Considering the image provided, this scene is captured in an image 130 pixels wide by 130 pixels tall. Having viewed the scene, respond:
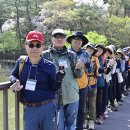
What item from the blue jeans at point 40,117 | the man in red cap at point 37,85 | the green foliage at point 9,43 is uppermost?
the man in red cap at point 37,85

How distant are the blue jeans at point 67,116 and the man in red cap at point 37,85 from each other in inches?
31.2

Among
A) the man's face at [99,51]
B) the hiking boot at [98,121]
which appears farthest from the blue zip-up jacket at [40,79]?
the hiking boot at [98,121]

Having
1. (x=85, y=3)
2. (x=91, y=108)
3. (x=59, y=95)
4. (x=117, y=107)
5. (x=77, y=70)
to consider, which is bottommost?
(x=117, y=107)

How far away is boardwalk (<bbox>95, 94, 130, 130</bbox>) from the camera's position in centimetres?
671

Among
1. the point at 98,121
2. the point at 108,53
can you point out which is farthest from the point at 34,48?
the point at 108,53

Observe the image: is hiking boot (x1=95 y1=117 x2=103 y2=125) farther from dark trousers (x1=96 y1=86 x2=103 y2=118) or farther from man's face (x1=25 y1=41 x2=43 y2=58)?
man's face (x1=25 y1=41 x2=43 y2=58)

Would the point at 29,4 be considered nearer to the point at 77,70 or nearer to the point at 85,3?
the point at 85,3

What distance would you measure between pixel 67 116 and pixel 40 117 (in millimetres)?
983

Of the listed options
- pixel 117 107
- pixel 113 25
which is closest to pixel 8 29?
pixel 113 25

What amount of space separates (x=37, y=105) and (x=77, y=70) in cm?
89

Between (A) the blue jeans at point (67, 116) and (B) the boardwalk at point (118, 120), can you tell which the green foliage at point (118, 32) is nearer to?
(B) the boardwalk at point (118, 120)

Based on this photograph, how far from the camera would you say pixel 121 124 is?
7.08 metres

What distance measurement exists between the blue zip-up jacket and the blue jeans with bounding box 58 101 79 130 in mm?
851

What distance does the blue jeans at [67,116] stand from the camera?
4466 millimetres
